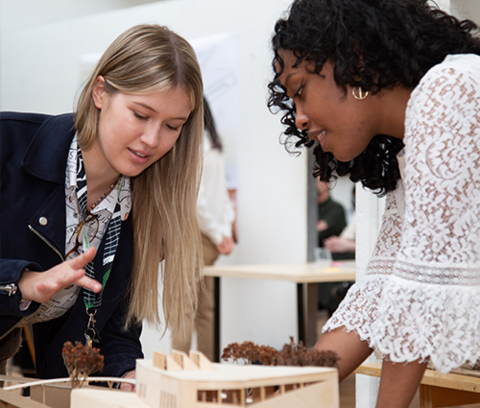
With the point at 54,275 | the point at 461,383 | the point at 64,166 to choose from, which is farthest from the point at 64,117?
the point at 461,383

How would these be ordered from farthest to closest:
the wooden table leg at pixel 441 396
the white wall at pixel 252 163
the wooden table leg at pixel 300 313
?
the white wall at pixel 252 163, the wooden table leg at pixel 300 313, the wooden table leg at pixel 441 396

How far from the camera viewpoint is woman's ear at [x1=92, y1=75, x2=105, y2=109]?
144cm

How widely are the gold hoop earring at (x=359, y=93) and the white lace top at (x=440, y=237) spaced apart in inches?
6.7

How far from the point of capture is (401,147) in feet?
4.28

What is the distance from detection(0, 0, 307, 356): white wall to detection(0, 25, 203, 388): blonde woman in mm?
2527

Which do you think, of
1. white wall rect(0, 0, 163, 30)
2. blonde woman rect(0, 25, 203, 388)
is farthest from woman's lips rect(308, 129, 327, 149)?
white wall rect(0, 0, 163, 30)

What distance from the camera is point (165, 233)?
5.15ft

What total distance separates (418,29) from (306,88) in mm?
215

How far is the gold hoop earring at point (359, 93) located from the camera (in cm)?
106

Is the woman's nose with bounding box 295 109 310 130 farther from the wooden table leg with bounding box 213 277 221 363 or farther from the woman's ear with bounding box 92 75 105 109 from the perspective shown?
the wooden table leg with bounding box 213 277 221 363

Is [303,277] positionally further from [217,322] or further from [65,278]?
[65,278]

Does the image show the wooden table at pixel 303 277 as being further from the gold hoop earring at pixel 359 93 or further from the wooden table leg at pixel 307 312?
the gold hoop earring at pixel 359 93

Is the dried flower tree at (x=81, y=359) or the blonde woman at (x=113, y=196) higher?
the blonde woman at (x=113, y=196)

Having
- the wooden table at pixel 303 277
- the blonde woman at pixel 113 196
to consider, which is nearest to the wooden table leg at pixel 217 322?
the wooden table at pixel 303 277
